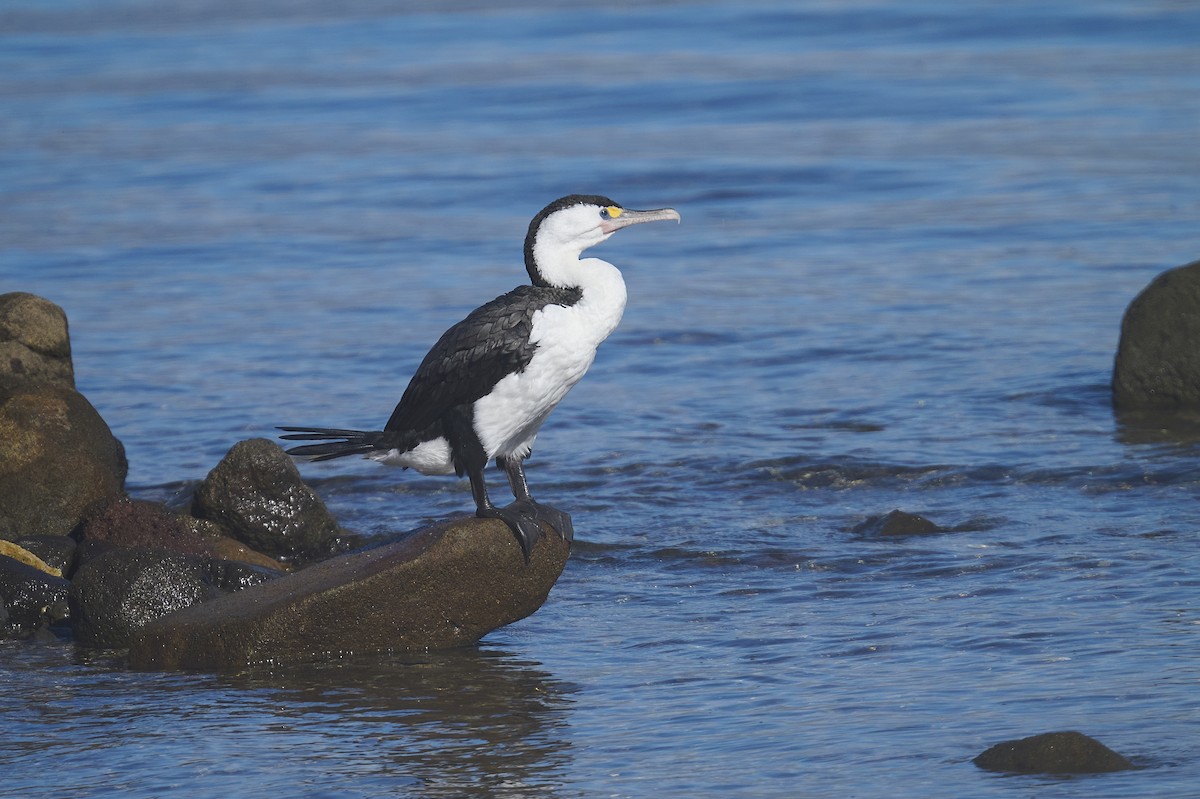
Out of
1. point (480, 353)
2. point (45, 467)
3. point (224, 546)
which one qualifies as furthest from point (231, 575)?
point (480, 353)

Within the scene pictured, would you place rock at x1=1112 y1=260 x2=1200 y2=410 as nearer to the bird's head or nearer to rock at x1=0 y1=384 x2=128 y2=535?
the bird's head

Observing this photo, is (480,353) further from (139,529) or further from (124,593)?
(139,529)

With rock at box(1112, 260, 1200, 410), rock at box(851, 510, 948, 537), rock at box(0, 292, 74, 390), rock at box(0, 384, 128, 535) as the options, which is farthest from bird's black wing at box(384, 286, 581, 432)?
rock at box(1112, 260, 1200, 410)

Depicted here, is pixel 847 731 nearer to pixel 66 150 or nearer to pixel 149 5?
pixel 66 150

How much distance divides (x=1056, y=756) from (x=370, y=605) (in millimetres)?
3025

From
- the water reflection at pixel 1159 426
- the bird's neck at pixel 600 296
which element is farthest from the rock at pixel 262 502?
the water reflection at pixel 1159 426

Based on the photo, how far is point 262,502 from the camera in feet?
30.9

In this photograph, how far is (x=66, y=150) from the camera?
A: 25.8m

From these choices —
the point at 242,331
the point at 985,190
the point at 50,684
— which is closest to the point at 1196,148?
the point at 985,190

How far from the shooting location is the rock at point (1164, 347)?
38.4 ft

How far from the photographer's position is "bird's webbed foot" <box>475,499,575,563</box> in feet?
24.3

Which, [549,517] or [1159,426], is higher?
[549,517]

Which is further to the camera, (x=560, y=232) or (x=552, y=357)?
(x=560, y=232)

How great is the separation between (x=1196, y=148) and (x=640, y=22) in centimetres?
1735
